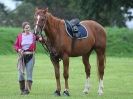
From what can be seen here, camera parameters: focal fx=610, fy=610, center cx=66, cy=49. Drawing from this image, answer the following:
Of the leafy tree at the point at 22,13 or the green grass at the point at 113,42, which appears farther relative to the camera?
the leafy tree at the point at 22,13

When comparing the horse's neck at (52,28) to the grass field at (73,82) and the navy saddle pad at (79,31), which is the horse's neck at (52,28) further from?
the grass field at (73,82)

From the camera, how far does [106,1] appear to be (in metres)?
57.1

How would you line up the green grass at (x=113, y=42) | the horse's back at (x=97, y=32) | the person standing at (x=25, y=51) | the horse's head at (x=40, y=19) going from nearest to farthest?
1. the horse's head at (x=40, y=19)
2. the person standing at (x=25, y=51)
3. the horse's back at (x=97, y=32)
4. the green grass at (x=113, y=42)

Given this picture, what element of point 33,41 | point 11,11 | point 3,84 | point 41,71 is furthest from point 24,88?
point 11,11

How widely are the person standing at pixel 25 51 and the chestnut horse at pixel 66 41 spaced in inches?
25.6

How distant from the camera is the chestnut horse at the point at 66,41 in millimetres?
17375

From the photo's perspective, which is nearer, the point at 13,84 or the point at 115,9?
the point at 13,84

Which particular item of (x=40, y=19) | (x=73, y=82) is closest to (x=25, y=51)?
(x=40, y=19)

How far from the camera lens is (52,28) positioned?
17.8 metres

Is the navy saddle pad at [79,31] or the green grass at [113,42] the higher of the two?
the navy saddle pad at [79,31]

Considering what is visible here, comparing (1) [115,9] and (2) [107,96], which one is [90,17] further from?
(2) [107,96]

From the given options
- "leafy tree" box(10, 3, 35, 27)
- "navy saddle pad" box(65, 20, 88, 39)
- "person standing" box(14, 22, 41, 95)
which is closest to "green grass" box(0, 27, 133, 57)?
"navy saddle pad" box(65, 20, 88, 39)

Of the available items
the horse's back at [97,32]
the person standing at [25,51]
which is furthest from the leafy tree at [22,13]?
the person standing at [25,51]

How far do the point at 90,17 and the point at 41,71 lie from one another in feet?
103
